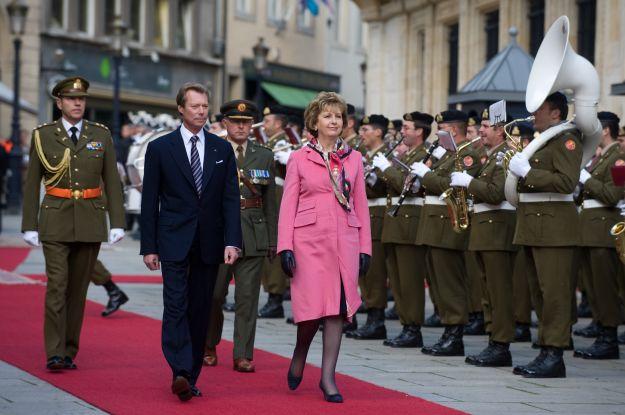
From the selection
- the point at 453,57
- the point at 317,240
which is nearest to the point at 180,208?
the point at 317,240

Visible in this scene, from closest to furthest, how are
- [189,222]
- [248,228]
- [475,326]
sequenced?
1. [189,222]
2. [248,228]
3. [475,326]

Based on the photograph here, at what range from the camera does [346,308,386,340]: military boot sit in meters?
12.8

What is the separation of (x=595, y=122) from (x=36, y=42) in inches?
1233

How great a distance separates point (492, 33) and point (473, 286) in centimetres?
1014

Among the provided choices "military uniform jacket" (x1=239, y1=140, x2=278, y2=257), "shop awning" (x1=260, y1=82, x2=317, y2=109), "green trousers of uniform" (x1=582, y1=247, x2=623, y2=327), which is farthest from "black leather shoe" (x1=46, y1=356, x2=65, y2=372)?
"shop awning" (x1=260, y1=82, x2=317, y2=109)

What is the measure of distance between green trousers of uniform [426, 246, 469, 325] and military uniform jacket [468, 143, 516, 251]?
0.40 meters

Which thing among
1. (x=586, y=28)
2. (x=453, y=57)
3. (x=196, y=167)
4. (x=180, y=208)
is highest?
(x=453, y=57)

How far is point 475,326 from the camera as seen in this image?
13.7 metres

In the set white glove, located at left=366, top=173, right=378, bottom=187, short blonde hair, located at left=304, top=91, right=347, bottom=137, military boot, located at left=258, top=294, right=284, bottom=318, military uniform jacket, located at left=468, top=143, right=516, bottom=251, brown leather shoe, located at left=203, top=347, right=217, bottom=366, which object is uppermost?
short blonde hair, located at left=304, top=91, right=347, bottom=137

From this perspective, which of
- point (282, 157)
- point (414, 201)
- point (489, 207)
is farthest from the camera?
point (282, 157)

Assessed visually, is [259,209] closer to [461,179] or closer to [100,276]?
[461,179]

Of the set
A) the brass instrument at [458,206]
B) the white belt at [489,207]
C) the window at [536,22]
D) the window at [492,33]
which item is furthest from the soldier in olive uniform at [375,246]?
the window at [492,33]

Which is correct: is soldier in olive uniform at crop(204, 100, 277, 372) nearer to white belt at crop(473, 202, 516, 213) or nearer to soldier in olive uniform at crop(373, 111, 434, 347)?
soldier in olive uniform at crop(373, 111, 434, 347)

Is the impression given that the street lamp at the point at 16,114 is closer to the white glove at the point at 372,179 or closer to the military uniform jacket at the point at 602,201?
the white glove at the point at 372,179
